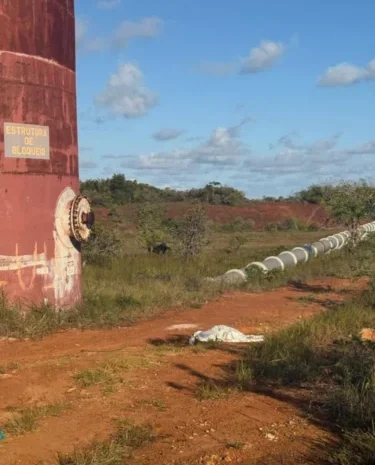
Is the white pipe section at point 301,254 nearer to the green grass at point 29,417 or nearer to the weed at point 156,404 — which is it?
the weed at point 156,404

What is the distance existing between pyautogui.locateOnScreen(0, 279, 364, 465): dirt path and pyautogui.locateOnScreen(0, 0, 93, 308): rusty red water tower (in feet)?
4.08

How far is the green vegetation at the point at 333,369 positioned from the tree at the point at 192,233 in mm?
12528

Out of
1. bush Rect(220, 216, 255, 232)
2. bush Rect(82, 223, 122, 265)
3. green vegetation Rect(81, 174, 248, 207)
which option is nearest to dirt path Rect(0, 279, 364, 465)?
bush Rect(82, 223, 122, 265)

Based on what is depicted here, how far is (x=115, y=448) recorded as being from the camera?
187 inches

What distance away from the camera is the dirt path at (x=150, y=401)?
480 centimetres

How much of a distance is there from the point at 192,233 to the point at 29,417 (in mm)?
17147

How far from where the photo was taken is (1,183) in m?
9.49

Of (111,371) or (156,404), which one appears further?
(111,371)

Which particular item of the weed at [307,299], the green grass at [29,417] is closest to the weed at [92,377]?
the green grass at [29,417]

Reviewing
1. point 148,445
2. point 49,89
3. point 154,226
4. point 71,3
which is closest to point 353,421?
point 148,445

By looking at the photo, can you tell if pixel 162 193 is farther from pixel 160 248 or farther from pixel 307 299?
pixel 307 299

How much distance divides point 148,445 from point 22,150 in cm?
608

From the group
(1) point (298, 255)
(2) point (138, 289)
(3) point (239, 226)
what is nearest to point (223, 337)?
(2) point (138, 289)

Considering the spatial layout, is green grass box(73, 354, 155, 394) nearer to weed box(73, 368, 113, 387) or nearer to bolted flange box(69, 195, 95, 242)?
weed box(73, 368, 113, 387)
